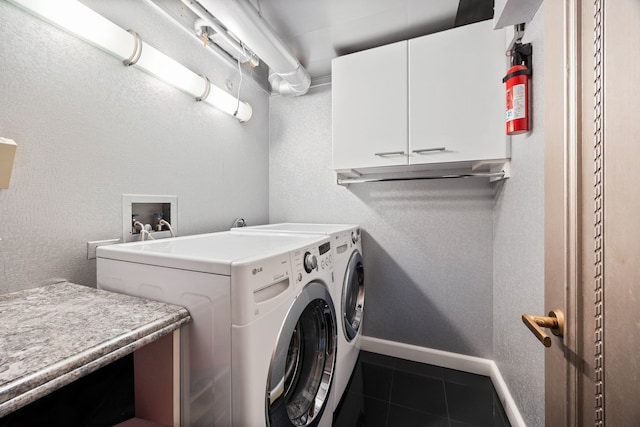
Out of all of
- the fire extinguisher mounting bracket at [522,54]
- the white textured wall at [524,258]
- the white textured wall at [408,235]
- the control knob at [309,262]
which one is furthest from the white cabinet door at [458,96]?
the control knob at [309,262]

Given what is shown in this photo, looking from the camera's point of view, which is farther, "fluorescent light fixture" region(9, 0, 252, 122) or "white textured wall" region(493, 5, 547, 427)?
"white textured wall" region(493, 5, 547, 427)

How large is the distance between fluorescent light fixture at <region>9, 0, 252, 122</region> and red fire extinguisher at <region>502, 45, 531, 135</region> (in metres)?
1.63

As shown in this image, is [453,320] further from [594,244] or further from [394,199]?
[594,244]

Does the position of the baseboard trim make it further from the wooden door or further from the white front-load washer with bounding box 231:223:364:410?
the wooden door

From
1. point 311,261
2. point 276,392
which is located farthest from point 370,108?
point 276,392

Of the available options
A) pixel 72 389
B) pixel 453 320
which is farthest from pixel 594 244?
pixel 453 320

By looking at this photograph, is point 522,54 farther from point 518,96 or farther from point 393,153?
point 393,153

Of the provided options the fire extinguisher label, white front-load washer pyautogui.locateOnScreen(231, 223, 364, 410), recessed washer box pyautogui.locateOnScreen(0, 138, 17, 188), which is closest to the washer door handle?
white front-load washer pyautogui.locateOnScreen(231, 223, 364, 410)

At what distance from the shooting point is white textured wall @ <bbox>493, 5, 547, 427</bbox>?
106 cm

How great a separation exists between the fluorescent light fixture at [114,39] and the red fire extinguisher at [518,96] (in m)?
1.63

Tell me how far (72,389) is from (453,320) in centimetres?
208

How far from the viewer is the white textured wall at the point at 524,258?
1.06 meters

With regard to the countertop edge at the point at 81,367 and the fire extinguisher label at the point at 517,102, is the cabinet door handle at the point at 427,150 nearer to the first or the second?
the fire extinguisher label at the point at 517,102

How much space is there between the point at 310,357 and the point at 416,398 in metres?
0.86
